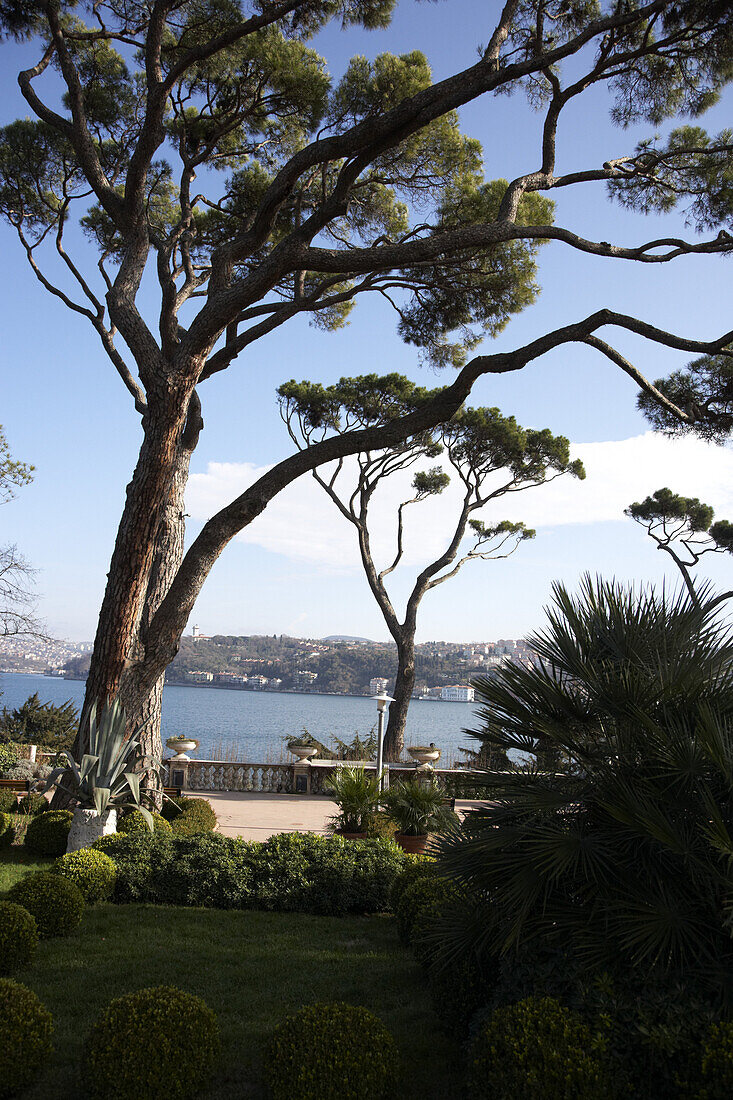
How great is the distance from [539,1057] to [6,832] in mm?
6608

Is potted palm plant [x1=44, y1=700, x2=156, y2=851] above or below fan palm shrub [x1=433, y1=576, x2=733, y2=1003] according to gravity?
below

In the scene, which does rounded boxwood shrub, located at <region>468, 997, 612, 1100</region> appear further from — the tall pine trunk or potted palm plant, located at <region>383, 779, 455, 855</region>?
the tall pine trunk

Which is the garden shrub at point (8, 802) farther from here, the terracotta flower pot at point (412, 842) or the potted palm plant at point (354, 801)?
the terracotta flower pot at point (412, 842)

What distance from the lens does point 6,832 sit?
7613 mm

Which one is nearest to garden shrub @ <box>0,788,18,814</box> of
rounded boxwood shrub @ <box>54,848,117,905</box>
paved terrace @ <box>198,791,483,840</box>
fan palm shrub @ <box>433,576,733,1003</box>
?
paved terrace @ <box>198,791,483,840</box>

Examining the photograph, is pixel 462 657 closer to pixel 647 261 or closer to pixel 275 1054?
pixel 647 261

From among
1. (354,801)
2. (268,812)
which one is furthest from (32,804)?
(354,801)

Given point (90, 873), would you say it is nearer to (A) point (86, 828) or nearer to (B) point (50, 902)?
(B) point (50, 902)

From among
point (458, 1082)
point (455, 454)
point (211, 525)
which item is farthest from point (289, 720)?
point (458, 1082)

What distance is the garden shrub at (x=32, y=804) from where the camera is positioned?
9477mm

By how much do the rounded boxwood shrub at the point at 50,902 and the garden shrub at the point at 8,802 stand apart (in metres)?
4.66

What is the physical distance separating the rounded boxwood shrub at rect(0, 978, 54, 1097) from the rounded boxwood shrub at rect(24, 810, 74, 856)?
4579 millimetres

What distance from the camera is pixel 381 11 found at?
26.6 ft

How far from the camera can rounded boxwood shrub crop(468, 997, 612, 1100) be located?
250 cm
